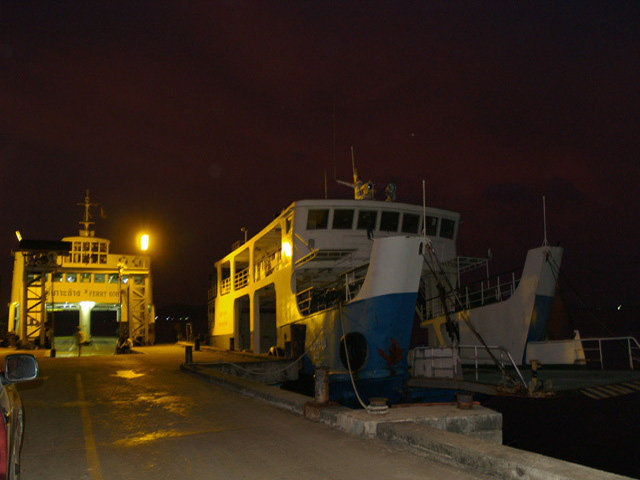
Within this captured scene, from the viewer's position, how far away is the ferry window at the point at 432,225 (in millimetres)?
20906

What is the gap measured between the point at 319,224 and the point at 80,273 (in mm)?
25069

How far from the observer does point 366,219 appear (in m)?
19.8

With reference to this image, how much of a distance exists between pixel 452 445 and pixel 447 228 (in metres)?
16.5

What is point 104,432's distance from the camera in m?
7.59

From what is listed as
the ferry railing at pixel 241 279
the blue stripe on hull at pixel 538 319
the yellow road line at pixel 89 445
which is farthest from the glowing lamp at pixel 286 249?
the yellow road line at pixel 89 445

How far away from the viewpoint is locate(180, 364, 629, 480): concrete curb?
4668 mm

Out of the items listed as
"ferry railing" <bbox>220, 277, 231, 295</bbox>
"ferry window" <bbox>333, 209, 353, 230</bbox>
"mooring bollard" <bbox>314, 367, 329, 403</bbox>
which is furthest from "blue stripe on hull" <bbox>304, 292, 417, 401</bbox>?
"ferry railing" <bbox>220, 277, 231, 295</bbox>

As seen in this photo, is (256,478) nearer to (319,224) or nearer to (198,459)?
(198,459)

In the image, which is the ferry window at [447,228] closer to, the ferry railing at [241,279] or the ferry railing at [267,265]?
the ferry railing at [267,265]

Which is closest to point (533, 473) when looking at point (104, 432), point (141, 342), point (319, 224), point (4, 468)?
point (4, 468)

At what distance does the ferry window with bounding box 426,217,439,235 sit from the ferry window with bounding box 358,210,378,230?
7.51ft

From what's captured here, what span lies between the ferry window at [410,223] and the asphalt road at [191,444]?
10.8 m

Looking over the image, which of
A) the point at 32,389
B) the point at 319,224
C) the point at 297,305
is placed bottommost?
the point at 32,389

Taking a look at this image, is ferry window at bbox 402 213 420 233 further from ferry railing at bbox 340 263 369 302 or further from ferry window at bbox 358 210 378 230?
ferry railing at bbox 340 263 369 302
